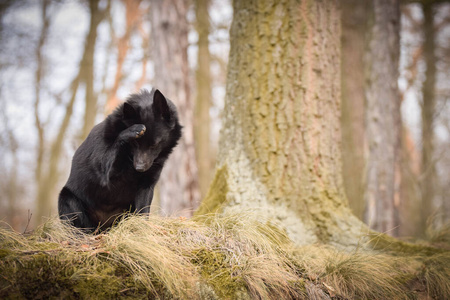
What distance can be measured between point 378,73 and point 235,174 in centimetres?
419

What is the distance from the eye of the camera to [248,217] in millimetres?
3090

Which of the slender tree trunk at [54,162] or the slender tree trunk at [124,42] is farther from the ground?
the slender tree trunk at [124,42]

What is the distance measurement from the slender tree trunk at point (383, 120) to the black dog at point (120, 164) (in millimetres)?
4349

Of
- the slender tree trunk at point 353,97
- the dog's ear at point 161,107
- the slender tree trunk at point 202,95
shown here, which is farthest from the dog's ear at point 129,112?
the slender tree trunk at point 202,95

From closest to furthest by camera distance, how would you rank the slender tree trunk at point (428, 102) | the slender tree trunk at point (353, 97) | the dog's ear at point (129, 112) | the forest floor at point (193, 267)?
the forest floor at point (193, 267)
the dog's ear at point (129, 112)
the slender tree trunk at point (353, 97)
the slender tree trunk at point (428, 102)

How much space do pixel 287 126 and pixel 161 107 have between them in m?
1.38

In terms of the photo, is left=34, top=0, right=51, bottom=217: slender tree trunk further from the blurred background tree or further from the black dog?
the black dog

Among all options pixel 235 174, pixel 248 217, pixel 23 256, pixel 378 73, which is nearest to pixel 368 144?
pixel 378 73

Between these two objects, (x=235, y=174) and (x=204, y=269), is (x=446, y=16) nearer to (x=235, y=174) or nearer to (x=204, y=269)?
(x=235, y=174)

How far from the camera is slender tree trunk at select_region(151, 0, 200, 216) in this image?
6.87 m

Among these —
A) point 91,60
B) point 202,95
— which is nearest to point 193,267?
point 202,95

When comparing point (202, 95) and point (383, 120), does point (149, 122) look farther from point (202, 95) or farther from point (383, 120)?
point (202, 95)

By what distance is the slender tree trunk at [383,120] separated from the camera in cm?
630

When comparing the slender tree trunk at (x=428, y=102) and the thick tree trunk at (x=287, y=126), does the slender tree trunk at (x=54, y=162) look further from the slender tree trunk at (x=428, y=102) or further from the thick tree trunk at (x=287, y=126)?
the slender tree trunk at (x=428, y=102)
